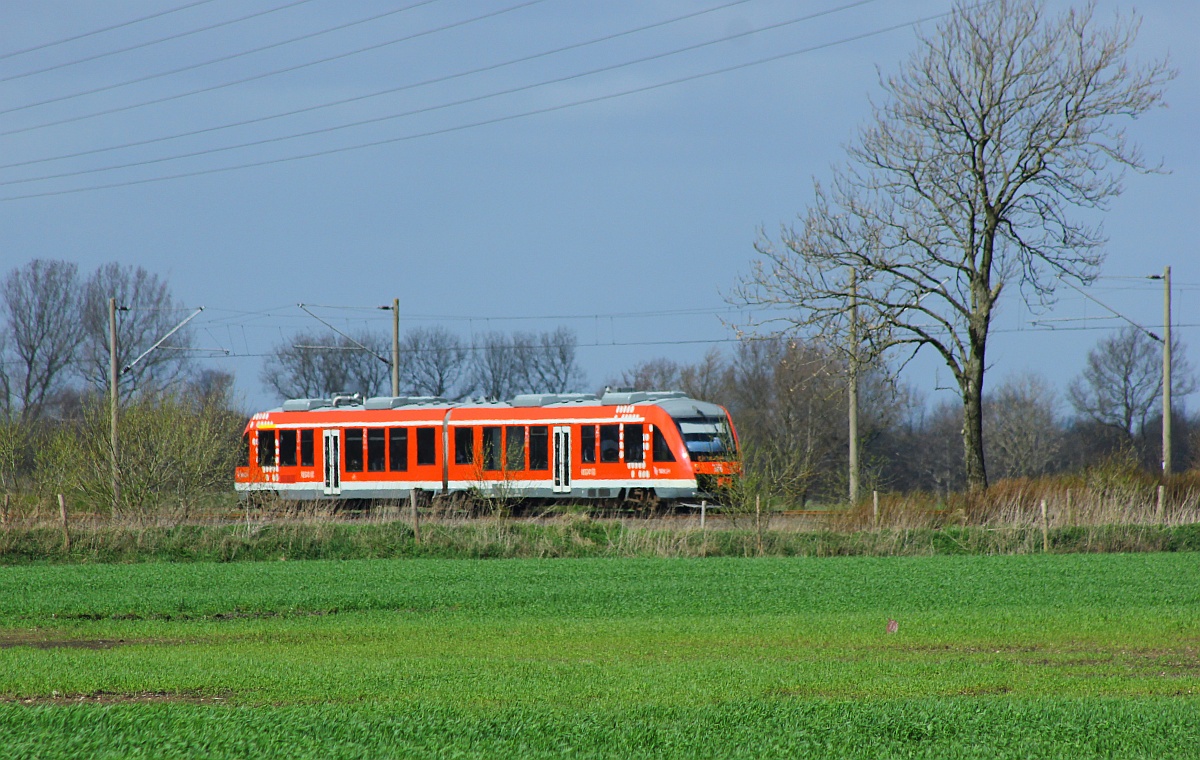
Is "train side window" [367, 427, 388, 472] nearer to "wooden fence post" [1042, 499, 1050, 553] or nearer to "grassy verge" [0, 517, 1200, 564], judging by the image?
"grassy verge" [0, 517, 1200, 564]

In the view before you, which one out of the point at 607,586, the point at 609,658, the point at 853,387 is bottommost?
the point at 607,586

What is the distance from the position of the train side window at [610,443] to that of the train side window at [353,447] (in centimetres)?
762

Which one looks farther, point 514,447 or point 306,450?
point 306,450

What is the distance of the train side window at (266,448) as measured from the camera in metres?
36.3

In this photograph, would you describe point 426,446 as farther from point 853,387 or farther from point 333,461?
point 853,387

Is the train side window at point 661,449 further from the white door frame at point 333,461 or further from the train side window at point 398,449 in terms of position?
the white door frame at point 333,461

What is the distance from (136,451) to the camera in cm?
3062

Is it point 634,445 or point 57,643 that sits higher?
point 634,445

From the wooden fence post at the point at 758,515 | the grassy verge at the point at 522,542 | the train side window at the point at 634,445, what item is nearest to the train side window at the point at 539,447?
the train side window at the point at 634,445

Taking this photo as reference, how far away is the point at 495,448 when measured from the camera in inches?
1309

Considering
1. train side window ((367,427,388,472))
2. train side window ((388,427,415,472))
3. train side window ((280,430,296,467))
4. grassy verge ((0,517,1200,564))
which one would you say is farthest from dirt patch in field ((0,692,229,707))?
train side window ((280,430,296,467))

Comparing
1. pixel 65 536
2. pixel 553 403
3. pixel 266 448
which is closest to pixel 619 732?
pixel 65 536

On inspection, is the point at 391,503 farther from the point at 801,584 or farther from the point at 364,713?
the point at 364,713

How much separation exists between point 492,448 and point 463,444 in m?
0.94
